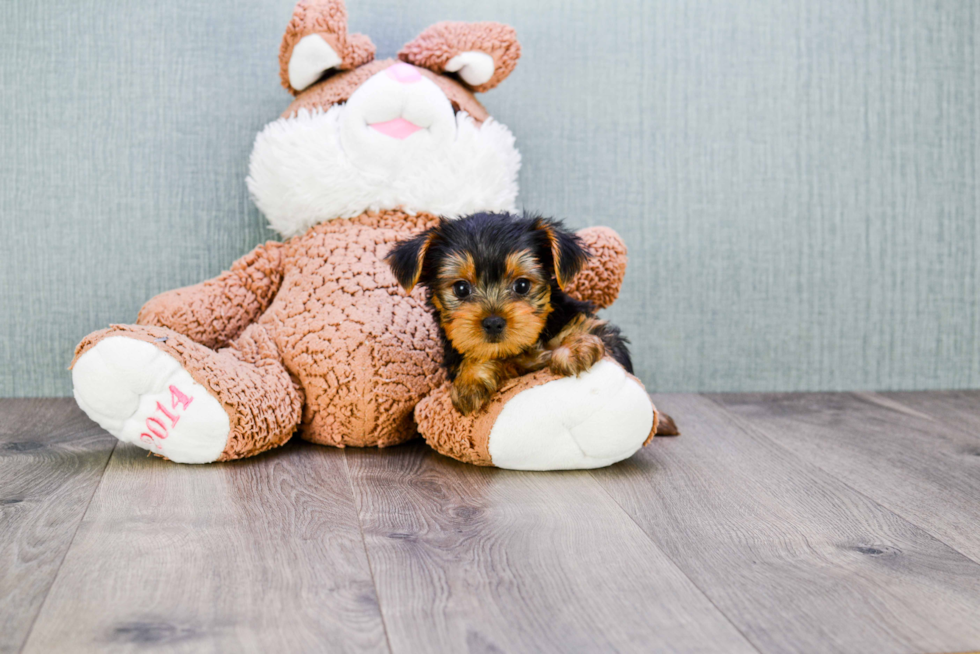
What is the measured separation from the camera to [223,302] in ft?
6.66

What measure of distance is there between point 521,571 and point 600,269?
1002 mm

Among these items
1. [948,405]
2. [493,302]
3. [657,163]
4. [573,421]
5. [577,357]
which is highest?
[657,163]

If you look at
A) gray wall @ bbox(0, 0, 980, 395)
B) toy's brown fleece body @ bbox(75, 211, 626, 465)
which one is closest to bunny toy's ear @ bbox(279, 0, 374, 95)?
gray wall @ bbox(0, 0, 980, 395)

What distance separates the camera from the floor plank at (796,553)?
1.05 meters

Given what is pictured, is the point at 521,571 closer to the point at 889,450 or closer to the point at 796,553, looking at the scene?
the point at 796,553

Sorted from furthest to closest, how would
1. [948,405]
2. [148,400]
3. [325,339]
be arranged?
1. [948,405]
2. [325,339]
3. [148,400]

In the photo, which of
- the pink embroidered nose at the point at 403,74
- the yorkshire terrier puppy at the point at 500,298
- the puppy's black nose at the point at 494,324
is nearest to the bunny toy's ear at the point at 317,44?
the pink embroidered nose at the point at 403,74

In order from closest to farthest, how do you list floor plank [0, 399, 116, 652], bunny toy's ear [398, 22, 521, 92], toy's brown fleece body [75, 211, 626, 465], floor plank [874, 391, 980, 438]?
floor plank [0, 399, 116, 652]
toy's brown fleece body [75, 211, 626, 465]
bunny toy's ear [398, 22, 521, 92]
floor plank [874, 391, 980, 438]

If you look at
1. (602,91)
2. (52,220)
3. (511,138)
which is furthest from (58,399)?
(602,91)

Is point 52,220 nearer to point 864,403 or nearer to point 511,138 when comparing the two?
point 511,138

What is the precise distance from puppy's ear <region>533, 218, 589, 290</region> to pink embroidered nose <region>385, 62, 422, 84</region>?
0.60 m

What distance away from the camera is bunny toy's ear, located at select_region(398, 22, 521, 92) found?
2.11 metres

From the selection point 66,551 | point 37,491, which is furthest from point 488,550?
point 37,491

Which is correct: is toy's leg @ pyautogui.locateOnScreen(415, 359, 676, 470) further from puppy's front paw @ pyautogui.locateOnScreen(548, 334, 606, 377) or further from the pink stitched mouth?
the pink stitched mouth
